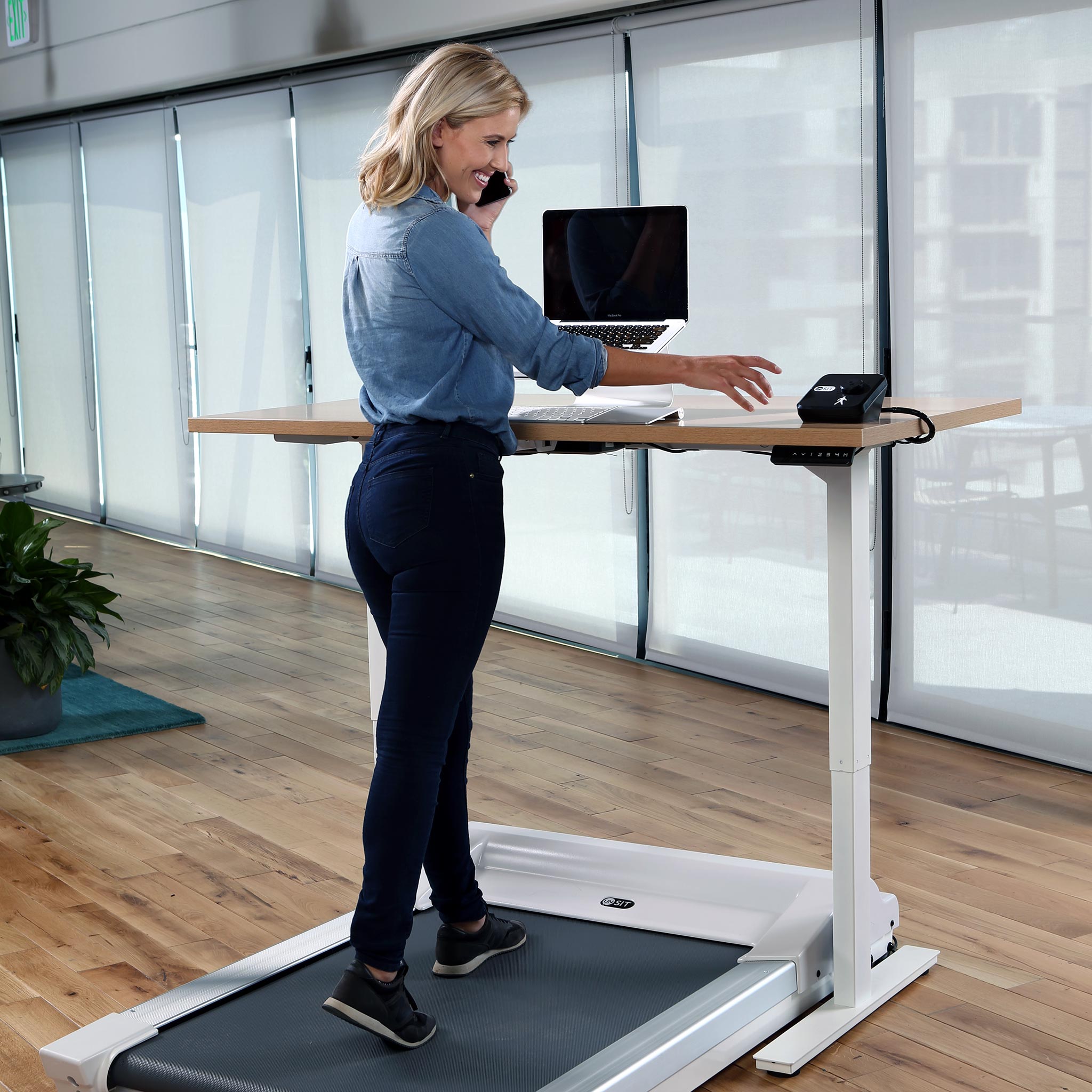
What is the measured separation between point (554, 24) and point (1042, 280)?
7.08 ft

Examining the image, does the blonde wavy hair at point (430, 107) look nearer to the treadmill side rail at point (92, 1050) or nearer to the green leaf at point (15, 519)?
the treadmill side rail at point (92, 1050)

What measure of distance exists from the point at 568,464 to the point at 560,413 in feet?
9.85

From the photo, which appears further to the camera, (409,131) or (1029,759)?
(1029,759)

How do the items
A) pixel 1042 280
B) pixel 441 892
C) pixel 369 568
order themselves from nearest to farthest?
pixel 369 568 < pixel 441 892 < pixel 1042 280

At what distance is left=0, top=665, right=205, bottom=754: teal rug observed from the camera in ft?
14.4

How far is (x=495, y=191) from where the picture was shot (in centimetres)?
231

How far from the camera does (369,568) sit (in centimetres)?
225

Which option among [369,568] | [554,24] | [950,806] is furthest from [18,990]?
[554,24]

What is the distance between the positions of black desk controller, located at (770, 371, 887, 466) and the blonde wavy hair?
648 mm

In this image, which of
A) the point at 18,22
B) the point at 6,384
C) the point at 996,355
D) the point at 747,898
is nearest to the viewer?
the point at 747,898

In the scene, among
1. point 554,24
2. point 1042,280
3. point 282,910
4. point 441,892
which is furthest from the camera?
point 554,24

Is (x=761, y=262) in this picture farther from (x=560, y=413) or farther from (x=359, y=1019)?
(x=359, y=1019)

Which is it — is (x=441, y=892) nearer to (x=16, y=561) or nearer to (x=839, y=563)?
(x=839, y=563)

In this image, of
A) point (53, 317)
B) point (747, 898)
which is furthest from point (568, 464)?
point (53, 317)
